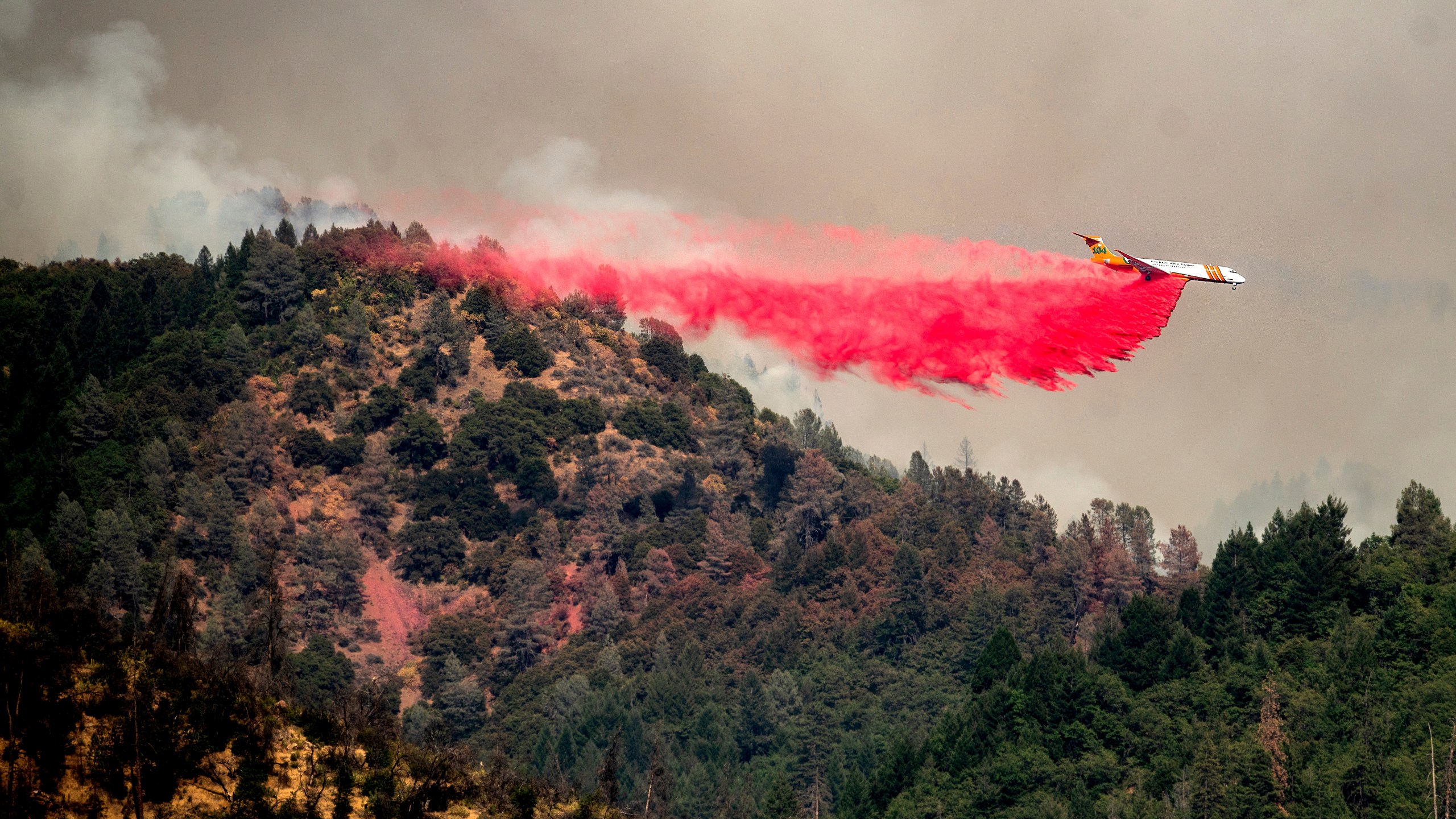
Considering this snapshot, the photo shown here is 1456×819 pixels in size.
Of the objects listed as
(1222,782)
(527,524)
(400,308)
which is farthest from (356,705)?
(400,308)

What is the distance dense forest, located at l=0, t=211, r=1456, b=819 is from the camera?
348 feet

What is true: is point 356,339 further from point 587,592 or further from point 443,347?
point 587,592

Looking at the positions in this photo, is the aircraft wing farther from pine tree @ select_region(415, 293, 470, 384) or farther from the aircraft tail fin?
pine tree @ select_region(415, 293, 470, 384)

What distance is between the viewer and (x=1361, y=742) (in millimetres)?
108062

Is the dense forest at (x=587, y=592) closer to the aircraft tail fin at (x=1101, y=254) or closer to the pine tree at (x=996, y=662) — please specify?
the pine tree at (x=996, y=662)

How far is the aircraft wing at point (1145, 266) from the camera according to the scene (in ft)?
300

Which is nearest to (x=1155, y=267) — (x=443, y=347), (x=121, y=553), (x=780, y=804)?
(x=780, y=804)

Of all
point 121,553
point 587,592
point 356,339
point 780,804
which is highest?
point 356,339

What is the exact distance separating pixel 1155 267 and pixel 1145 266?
58 centimetres

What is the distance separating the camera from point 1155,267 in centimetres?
9169

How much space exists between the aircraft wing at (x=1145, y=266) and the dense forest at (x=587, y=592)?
3097 centimetres

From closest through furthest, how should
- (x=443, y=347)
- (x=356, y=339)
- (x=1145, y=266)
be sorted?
(x=1145, y=266) < (x=356, y=339) < (x=443, y=347)

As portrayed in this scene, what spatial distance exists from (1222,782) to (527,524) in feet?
292

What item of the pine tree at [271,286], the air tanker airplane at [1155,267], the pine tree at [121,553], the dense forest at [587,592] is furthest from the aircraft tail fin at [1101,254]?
the pine tree at [271,286]
